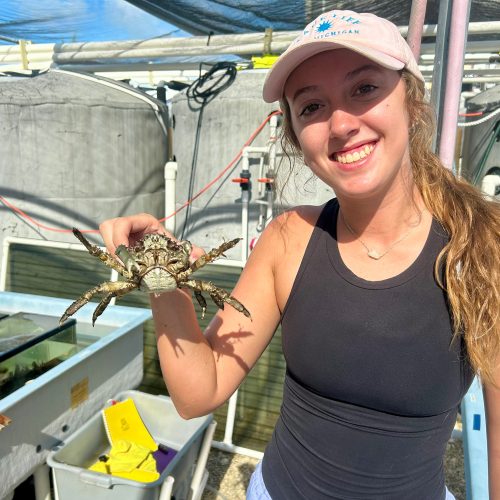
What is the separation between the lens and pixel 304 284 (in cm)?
170

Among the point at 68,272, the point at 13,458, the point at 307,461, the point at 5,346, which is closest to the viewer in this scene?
the point at 307,461

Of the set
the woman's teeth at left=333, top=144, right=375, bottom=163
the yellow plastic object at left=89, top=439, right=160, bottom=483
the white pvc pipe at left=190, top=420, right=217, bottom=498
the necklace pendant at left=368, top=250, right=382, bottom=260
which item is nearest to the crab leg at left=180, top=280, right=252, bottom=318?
the necklace pendant at left=368, top=250, right=382, bottom=260

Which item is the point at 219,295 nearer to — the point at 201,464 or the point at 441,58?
the point at 441,58

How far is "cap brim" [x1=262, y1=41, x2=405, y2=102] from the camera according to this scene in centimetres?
140

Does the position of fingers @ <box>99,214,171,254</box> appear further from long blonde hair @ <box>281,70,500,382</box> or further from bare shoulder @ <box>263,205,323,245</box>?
long blonde hair @ <box>281,70,500,382</box>

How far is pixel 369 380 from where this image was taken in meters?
1.54

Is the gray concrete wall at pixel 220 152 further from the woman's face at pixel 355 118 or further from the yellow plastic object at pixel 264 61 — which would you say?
the woman's face at pixel 355 118

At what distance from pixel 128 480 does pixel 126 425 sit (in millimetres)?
774

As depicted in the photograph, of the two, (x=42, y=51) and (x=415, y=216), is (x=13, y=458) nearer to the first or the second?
(x=415, y=216)

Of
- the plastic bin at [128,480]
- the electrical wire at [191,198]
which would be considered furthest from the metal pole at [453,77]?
the electrical wire at [191,198]

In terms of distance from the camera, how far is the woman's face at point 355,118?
1479mm

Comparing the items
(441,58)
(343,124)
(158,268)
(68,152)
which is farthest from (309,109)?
(68,152)

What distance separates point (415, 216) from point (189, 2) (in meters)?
5.63

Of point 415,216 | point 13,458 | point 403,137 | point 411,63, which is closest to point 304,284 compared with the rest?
point 415,216
